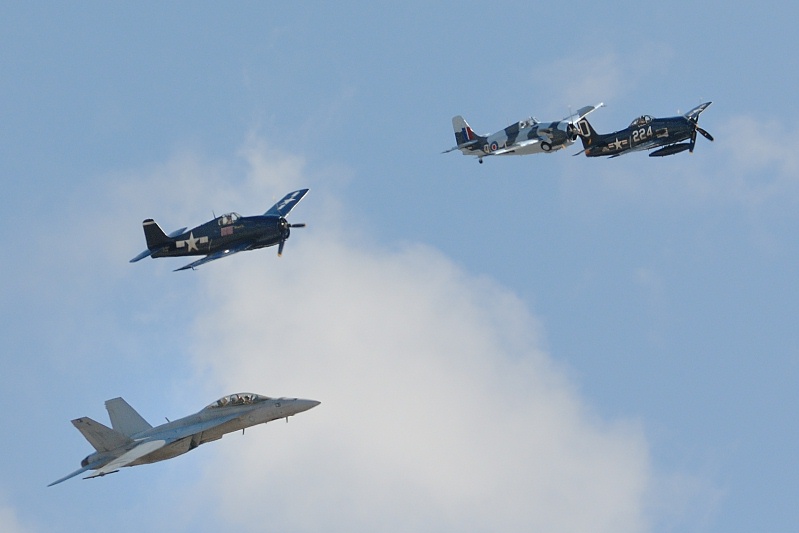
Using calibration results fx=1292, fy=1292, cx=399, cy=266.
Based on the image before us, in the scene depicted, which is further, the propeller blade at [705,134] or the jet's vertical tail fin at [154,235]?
the propeller blade at [705,134]

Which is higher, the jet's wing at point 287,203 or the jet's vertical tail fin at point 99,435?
the jet's wing at point 287,203

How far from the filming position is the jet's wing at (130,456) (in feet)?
330

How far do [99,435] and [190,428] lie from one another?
7432 millimetres

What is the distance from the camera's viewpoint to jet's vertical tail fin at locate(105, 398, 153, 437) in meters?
107

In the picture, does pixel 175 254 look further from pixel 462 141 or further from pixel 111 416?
pixel 462 141

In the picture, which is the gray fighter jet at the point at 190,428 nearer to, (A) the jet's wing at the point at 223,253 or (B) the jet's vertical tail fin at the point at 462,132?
(A) the jet's wing at the point at 223,253

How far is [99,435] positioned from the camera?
10450 centimetres

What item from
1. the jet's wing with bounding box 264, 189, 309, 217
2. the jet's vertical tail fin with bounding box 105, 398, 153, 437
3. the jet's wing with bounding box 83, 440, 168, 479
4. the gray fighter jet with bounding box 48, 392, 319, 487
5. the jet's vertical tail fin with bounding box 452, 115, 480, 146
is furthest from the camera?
the jet's vertical tail fin with bounding box 452, 115, 480, 146

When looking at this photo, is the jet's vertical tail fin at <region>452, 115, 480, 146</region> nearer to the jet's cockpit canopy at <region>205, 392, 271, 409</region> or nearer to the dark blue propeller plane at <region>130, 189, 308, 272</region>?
the dark blue propeller plane at <region>130, 189, 308, 272</region>

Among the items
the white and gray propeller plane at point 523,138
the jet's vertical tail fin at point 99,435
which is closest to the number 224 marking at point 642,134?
the white and gray propeller plane at point 523,138

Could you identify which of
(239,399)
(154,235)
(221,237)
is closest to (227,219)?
(221,237)

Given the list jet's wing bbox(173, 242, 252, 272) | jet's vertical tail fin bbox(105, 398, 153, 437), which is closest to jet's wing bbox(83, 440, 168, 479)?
jet's vertical tail fin bbox(105, 398, 153, 437)

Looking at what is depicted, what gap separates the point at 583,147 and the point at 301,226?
35.5m

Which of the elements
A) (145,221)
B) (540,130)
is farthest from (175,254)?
(540,130)
